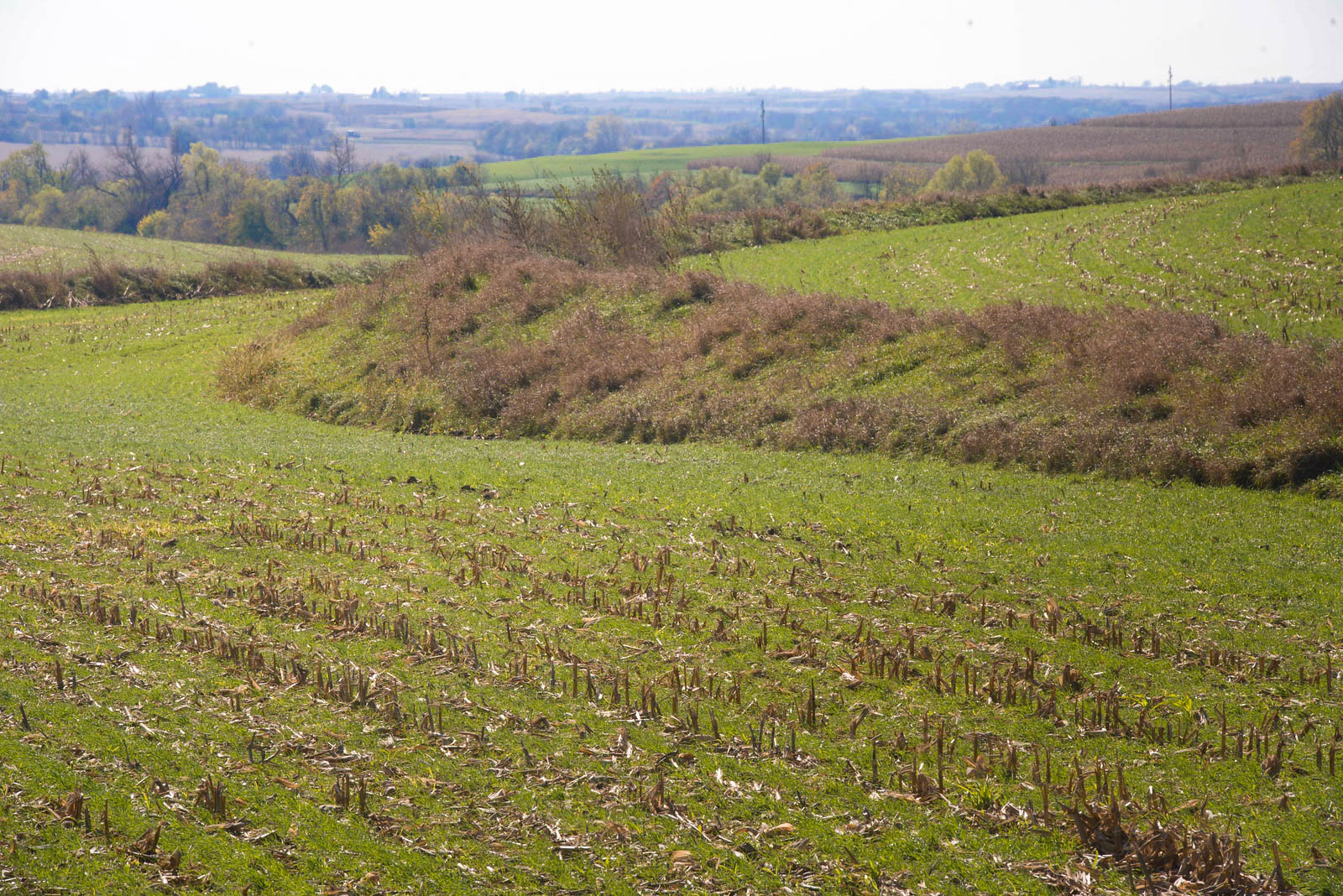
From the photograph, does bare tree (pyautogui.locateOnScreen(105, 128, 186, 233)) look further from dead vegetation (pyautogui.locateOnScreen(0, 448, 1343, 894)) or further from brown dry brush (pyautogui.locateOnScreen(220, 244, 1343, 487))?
dead vegetation (pyautogui.locateOnScreen(0, 448, 1343, 894))

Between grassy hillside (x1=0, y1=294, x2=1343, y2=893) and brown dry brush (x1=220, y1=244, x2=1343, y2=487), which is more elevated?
brown dry brush (x1=220, y1=244, x2=1343, y2=487)

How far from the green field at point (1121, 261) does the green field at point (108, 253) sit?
3656cm

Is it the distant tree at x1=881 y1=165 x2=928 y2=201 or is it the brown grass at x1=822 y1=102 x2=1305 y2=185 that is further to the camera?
the distant tree at x1=881 y1=165 x2=928 y2=201

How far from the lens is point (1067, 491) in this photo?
57.0ft

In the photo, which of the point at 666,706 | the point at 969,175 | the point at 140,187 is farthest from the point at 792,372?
the point at 140,187

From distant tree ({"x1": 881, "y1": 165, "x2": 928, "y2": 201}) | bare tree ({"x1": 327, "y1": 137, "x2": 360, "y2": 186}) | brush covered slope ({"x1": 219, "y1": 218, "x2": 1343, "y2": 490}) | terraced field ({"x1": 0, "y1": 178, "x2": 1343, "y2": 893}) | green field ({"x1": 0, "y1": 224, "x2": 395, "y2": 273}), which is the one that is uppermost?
bare tree ({"x1": 327, "y1": 137, "x2": 360, "y2": 186})

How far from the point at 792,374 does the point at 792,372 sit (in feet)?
0.36

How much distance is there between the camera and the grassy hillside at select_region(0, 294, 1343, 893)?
6.60 m

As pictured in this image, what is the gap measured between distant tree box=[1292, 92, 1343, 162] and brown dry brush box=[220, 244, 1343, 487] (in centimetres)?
7368

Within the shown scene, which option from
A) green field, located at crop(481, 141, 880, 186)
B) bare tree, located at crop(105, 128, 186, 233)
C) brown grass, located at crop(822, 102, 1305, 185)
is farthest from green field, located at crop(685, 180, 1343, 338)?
green field, located at crop(481, 141, 880, 186)

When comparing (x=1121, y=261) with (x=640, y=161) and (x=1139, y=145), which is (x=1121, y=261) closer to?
(x=1139, y=145)

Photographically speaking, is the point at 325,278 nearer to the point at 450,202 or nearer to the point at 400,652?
the point at 450,202

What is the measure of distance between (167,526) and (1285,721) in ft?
49.9

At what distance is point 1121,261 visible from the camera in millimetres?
38656
